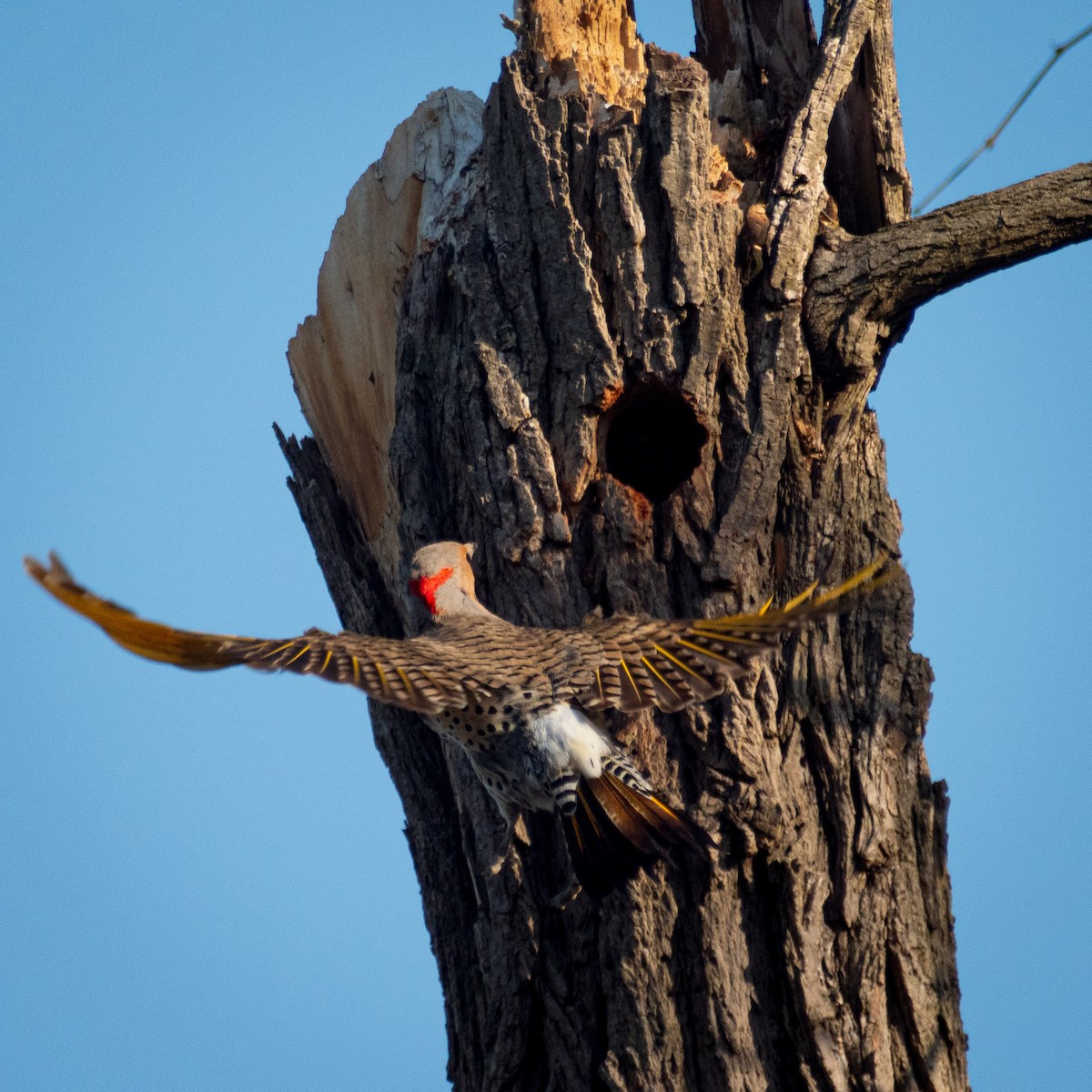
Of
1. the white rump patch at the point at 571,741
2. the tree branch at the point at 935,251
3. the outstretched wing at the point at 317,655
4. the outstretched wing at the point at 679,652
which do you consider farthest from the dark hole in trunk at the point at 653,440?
the outstretched wing at the point at 317,655

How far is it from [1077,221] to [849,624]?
1.33 m

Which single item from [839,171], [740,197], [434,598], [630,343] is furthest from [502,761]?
[839,171]

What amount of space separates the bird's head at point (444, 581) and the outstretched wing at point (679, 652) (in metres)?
0.63

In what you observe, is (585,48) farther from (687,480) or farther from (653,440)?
(687,480)

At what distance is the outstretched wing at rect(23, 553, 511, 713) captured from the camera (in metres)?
3.18

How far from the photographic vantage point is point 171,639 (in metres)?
3.32

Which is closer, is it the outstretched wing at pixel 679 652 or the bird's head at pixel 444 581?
the outstretched wing at pixel 679 652


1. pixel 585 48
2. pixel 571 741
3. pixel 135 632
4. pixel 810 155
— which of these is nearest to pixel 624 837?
pixel 571 741

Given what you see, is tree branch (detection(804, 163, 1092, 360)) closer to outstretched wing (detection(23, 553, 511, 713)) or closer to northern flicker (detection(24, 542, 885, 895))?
northern flicker (detection(24, 542, 885, 895))

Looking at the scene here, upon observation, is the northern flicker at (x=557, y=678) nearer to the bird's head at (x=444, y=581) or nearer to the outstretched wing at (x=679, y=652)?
the outstretched wing at (x=679, y=652)

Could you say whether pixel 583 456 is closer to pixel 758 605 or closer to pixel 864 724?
pixel 758 605

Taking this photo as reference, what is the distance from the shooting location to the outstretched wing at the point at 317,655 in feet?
10.4

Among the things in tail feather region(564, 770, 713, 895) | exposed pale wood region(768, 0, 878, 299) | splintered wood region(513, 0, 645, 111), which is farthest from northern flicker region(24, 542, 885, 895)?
splintered wood region(513, 0, 645, 111)

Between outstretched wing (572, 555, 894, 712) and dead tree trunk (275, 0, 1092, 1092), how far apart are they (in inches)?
9.0
